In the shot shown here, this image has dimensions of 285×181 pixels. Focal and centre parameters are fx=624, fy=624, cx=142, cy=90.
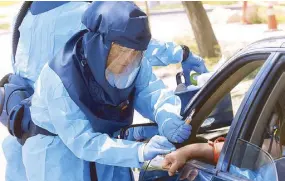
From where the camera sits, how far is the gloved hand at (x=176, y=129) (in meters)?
2.73

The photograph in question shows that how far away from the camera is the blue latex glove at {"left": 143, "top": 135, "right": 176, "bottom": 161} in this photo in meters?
2.59

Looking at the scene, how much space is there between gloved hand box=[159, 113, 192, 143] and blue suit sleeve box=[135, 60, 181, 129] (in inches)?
4.1

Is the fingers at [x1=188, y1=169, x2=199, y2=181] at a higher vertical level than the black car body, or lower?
lower

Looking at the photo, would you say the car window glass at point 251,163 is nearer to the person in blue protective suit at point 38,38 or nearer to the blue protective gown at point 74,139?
the blue protective gown at point 74,139

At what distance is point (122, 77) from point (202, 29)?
7.06m

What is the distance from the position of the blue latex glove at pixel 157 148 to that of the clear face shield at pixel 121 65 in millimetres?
335

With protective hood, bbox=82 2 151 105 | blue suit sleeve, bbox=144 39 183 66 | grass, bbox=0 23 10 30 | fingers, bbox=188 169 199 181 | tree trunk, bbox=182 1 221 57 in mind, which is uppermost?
protective hood, bbox=82 2 151 105

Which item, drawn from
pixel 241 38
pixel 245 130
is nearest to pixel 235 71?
pixel 245 130

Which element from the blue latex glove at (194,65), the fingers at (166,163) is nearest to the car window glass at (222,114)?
the fingers at (166,163)

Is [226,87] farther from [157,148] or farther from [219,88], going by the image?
[157,148]

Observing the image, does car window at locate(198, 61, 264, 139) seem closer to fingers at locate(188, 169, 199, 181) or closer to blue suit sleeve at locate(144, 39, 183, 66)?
fingers at locate(188, 169, 199, 181)

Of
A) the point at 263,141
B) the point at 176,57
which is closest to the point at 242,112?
the point at 263,141

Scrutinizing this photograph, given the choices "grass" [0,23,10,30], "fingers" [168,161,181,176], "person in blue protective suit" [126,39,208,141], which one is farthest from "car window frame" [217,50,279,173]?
"grass" [0,23,10,30]

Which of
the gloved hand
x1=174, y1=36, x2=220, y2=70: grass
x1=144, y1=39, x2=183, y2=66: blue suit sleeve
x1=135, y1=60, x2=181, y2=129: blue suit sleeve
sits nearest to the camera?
the gloved hand
